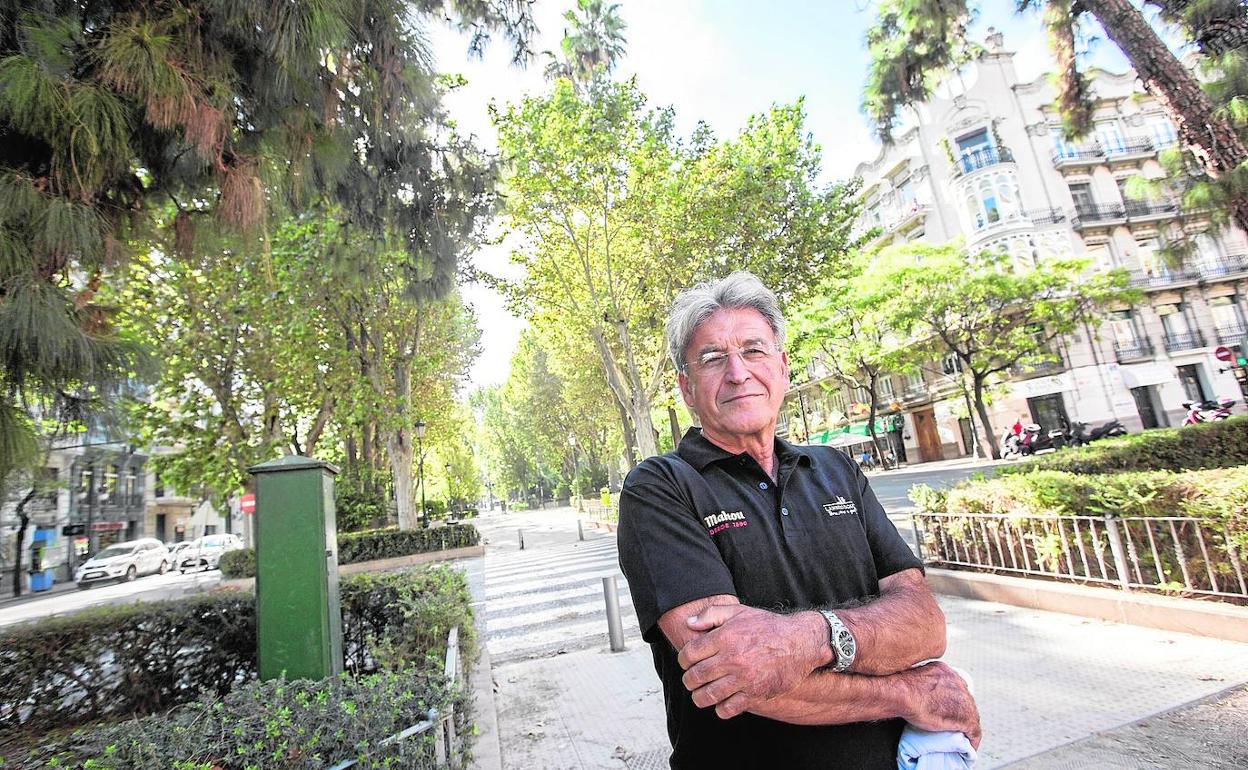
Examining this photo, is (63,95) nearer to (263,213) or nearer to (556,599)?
(263,213)

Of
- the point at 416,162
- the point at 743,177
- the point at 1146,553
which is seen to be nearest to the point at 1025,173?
the point at 743,177

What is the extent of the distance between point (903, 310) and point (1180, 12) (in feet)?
60.5

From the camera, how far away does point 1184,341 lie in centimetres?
2938

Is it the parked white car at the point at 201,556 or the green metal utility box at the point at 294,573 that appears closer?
the green metal utility box at the point at 294,573

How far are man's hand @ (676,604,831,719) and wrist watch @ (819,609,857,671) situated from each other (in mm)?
19

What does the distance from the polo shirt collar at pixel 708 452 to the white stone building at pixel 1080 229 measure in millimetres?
30735

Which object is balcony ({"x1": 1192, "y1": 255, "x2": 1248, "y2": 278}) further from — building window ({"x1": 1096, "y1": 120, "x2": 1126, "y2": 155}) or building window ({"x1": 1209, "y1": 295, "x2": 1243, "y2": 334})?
building window ({"x1": 1096, "y1": 120, "x2": 1126, "y2": 155})

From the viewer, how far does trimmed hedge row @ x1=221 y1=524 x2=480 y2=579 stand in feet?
48.5

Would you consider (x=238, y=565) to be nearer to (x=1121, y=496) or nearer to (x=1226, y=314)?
(x=1121, y=496)

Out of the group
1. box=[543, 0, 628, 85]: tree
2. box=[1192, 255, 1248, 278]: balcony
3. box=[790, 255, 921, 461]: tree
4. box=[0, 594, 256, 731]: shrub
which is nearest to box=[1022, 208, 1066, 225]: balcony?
box=[1192, 255, 1248, 278]: balcony

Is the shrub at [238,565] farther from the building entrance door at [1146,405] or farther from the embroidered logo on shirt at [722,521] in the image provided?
the building entrance door at [1146,405]

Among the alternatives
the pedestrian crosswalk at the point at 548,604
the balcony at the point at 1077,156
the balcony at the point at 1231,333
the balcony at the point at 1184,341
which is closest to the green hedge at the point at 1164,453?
the pedestrian crosswalk at the point at 548,604

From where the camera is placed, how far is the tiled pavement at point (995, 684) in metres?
3.33

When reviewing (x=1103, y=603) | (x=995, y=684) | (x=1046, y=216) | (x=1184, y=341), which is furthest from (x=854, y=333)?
(x=995, y=684)
